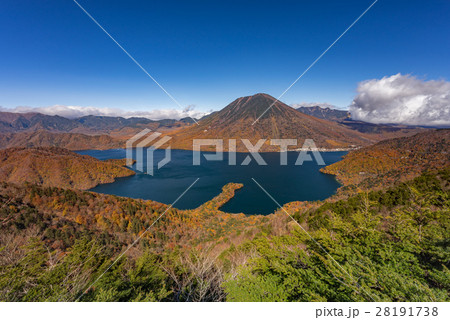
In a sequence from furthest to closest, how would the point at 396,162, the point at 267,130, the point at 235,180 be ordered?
the point at 267,130
the point at 235,180
the point at 396,162

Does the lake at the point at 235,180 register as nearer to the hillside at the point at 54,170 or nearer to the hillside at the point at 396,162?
the hillside at the point at 54,170

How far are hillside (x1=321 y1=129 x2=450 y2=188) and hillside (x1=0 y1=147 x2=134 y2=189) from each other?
7587 cm

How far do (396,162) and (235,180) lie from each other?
47511mm

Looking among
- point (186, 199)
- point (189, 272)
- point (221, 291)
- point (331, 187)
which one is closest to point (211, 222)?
point (186, 199)

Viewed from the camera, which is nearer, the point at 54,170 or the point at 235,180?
the point at 235,180

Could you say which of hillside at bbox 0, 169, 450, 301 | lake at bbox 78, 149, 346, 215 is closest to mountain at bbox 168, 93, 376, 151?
lake at bbox 78, 149, 346, 215

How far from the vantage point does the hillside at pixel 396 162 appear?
142 ft

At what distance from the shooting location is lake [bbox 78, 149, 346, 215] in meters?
41.9

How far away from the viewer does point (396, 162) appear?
5344cm

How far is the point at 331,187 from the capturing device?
49656 mm

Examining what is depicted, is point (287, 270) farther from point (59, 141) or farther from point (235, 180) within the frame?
point (59, 141)

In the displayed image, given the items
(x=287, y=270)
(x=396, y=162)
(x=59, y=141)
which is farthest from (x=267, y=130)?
(x=59, y=141)

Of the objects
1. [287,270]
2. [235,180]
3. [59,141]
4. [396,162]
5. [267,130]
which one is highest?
[267,130]
